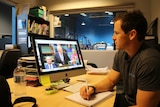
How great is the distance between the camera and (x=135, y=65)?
114cm

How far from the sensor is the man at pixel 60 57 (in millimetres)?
1402

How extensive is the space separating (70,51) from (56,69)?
288mm

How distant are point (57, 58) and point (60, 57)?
4 centimetres

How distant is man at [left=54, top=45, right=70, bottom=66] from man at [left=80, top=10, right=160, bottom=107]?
13.7 inches

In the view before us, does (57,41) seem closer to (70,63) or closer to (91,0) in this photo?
(70,63)

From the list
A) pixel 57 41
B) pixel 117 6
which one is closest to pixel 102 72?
pixel 57 41

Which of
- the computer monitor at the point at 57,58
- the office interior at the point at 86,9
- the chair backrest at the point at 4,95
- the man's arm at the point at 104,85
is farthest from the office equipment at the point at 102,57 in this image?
the chair backrest at the point at 4,95

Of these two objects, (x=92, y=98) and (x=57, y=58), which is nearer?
(x=92, y=98)

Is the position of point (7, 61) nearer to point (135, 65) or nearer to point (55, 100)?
point (55, 100)

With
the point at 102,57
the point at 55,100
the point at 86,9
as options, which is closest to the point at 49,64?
the point at 55,100

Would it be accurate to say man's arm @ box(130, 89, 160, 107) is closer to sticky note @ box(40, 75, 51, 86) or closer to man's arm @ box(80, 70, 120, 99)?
man's arm @ box(80, 70, 120, 99)

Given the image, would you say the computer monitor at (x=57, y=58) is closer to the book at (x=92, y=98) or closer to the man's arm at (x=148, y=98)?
the book at (x=92, y=98)

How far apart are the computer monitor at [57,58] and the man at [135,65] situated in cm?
30

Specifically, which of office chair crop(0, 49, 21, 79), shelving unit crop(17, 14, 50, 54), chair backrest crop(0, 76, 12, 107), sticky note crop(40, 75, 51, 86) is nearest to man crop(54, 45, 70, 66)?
sticky note crop(40, 75, 51, 86)
